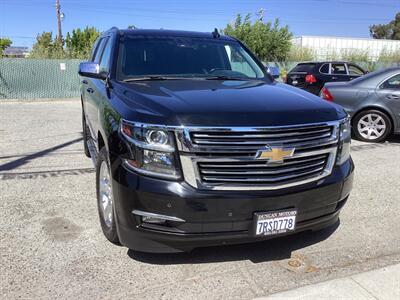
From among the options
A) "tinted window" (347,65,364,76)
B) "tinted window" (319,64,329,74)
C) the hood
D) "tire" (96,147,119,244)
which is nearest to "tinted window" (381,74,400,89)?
the hood

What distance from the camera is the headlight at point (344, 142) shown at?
3.64 meters

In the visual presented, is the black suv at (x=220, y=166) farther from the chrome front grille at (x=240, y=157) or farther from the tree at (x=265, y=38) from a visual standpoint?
the tree at (x=265, y=38)

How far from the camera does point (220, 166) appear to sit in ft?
10.2

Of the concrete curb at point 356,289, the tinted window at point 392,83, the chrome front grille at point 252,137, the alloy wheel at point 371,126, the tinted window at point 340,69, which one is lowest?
the concrete curb at point 356,289

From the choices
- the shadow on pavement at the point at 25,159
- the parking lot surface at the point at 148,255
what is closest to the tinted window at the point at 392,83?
the parking lot surface at the point at 148,255

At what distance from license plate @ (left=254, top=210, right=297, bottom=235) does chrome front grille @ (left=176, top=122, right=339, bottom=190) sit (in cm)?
20

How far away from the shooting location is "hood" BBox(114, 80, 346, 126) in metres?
3.13

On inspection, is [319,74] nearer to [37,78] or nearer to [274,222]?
[37,78]

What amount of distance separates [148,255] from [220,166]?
3.83ft

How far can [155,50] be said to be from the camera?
188 inches

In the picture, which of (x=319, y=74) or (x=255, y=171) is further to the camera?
(x=319, y=74)

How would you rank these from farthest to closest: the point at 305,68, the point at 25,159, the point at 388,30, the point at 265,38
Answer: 1. the point at 388,30
2. the point at 265,38
3. the point at 305,68
4. the point at 25,159

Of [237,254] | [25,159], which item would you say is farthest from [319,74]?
[237,254]

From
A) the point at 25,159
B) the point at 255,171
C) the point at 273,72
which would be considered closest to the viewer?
the point at 255,171
